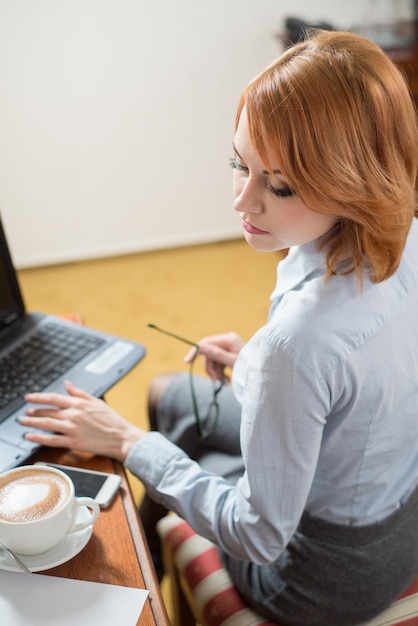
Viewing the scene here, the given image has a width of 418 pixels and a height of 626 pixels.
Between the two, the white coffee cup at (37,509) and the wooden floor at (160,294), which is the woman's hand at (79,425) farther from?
the wooden floor at (160,294)

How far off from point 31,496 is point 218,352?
52 cm

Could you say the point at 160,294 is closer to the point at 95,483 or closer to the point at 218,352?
the point at 218,352

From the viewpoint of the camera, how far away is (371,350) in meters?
0.77

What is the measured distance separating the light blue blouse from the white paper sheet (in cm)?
19

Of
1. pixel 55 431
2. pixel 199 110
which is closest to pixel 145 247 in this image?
pixel 199 110

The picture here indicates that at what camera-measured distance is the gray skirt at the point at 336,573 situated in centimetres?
89

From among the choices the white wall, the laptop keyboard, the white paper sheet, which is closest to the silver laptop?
the laptop keyboard

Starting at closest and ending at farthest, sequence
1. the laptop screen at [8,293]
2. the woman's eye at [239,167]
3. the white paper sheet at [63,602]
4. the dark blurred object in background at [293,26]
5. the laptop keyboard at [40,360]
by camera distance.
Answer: the white paper sheet at [63,602] < the woman's eye at [239,167] < the laptop keyboard at [40,360] < the laptop screen at [8,293] < the dark blurred object in background at [293,26]

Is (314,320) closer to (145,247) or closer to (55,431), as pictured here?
(55,431)

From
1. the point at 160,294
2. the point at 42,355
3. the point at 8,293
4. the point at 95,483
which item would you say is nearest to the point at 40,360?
the point at 42,355

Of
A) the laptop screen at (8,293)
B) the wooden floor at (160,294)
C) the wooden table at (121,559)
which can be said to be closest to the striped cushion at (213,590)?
the wooden table at (121,559)

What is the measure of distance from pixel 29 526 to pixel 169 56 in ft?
7.14

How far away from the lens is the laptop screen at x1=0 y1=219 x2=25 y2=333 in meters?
1.11

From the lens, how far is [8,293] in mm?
1133
